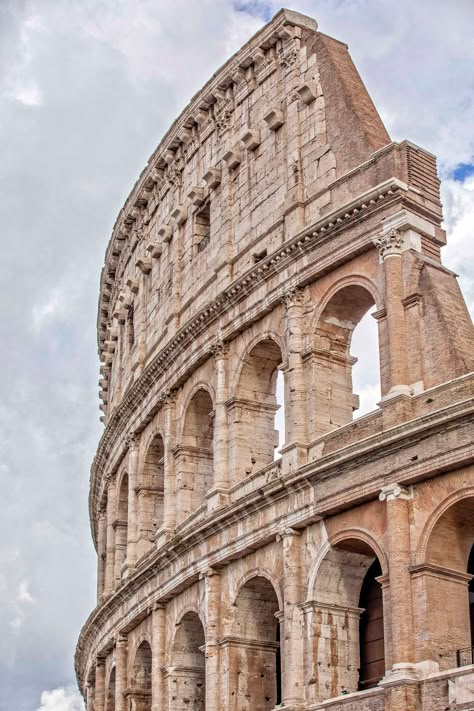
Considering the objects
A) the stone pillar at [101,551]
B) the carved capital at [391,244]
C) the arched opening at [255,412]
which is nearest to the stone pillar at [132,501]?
the stone pillar at [101,551]

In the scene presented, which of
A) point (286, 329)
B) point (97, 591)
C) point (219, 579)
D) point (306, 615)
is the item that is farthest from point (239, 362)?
point (97, 591)

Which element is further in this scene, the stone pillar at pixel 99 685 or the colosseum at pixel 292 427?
the stone pillar at pixel 99 685

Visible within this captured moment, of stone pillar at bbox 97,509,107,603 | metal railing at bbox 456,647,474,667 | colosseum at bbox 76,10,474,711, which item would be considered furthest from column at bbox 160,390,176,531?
metal railing at bbox 456,647,474,667

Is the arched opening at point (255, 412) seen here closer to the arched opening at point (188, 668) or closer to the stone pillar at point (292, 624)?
the stone pillar at point (292, 624)

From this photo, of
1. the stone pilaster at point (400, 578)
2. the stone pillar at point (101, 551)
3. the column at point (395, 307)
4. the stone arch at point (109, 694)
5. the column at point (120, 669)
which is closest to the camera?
the stone pilaster at point (400, 578)

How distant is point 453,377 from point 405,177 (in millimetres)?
4169

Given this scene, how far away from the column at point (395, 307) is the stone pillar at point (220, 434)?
4.89 meters

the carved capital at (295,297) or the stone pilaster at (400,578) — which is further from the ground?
the carved capital at (295,297)

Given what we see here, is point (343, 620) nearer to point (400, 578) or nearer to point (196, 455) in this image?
point (400, 578)

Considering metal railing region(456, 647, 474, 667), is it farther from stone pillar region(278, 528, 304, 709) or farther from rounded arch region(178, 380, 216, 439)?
rounded arch region(178, 380, 216, 439)

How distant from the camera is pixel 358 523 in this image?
68.1 ft

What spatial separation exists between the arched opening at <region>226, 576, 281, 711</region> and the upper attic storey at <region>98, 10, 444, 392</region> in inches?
256

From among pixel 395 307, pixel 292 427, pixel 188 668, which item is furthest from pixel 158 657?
pixel 395 307

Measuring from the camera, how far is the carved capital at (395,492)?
65.0 ft
